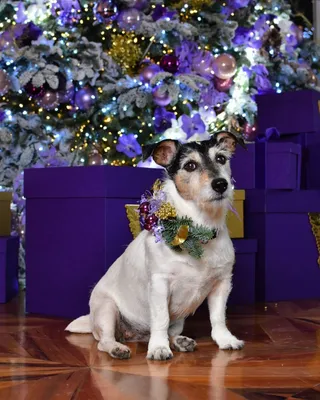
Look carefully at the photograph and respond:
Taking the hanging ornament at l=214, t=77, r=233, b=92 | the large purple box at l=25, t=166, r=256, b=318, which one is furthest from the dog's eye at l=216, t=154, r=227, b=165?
the hanging ornament at l=214, t=77, r=233, b=92

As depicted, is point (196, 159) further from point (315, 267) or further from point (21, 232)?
point (21, 232)

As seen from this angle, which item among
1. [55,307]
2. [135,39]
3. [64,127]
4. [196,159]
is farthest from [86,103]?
[196,159]

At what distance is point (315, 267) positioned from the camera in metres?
3.90

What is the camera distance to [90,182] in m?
3.19

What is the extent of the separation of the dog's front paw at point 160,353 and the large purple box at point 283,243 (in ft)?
4.89

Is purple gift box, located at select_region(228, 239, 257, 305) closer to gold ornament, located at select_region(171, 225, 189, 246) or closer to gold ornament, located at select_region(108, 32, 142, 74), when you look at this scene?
gold ornament, located at select_region(171, 225, 189, 246)

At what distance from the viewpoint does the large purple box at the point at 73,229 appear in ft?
10.4

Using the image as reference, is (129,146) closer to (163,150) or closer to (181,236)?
(163,150)

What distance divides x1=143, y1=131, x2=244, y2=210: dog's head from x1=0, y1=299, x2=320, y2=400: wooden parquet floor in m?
0.54

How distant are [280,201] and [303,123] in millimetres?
778

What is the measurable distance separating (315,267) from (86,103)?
173 cm

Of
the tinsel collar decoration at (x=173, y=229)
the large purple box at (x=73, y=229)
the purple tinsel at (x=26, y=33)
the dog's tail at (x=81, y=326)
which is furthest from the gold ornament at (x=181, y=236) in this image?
the purple tinsel at (x=26, y=33)

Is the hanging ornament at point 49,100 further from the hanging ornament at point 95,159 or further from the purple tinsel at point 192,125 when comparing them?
the purple tinsel at point 192,125

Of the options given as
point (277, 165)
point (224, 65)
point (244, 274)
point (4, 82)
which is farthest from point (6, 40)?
point (244, 274)
